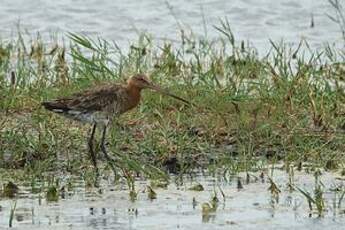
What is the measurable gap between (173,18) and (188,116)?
14.7 ft

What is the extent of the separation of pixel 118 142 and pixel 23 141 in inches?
27.8

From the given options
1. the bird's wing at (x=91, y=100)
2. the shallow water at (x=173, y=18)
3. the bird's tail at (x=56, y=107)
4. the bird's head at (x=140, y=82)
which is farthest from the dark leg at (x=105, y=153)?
the shallow water at (x=173, y=18)

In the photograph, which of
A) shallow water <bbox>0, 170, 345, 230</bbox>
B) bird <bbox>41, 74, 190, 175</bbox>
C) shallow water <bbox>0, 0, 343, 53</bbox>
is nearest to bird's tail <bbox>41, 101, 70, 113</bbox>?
bird <bbox>41, 74, 190, 175</bbox>

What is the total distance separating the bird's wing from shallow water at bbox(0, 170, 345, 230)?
0.78 m

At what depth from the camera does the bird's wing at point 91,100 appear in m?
9.74

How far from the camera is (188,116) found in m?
Result: 10.6

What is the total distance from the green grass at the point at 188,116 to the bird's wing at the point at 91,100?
258 mm

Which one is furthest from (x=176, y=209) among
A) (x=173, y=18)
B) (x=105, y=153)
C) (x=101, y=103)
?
(x=173, y=18)

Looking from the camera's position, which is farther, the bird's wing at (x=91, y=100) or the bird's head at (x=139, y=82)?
the bird's head at (x=139, y=82)

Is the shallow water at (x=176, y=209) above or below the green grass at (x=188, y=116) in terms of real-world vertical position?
below

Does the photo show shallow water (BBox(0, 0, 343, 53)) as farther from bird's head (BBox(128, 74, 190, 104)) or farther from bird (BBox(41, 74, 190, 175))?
bird (BBox(41, 74, 190, 175))

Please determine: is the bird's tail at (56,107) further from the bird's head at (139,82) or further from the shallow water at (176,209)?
the shallow water at (176,209)

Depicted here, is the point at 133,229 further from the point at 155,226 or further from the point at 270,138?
the point at 270,138

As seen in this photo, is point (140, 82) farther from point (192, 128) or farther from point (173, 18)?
point (173, 18)
